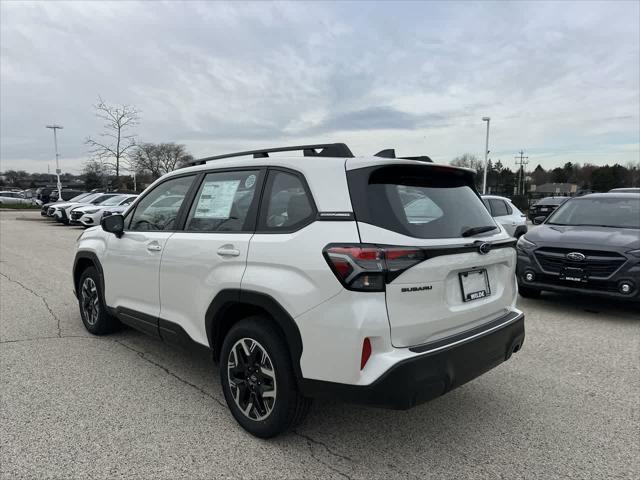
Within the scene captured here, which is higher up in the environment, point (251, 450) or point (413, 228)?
point (413, 228)

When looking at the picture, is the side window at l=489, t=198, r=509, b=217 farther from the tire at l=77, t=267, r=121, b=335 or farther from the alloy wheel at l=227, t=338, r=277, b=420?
the alloy wheel at l=227, t=338, r=277, b=420

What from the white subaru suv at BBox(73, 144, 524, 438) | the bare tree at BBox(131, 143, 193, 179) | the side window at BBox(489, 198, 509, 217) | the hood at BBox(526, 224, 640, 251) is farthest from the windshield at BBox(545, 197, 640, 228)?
the bare tree at BBox(131, 143, 193, 179)

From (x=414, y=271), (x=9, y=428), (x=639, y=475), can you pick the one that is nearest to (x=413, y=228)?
(x=414, y=271)

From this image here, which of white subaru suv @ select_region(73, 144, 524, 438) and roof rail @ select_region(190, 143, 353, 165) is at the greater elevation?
roof rail @ select_region(190, 143, 353, 165)

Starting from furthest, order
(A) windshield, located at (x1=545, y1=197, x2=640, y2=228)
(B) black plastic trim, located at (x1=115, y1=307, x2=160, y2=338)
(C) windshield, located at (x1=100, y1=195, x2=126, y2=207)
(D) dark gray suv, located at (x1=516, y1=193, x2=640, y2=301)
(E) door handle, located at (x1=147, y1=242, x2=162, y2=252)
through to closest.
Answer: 1. (C) windshield, located at (x1=100, y1=195, x2=126, y2=207)
2. (A) windshield, located at (x1=545, y1=197, x2=640, y2=228)
3. (D) dark gray suv, located at (x1=516, y1=193, x2=640, y2=301)
4. (B) black plastic trim, located at (x1=115, y1=307, x2=160, y2=338)
5. (E) door handle, located at (x1=147, y1=242, x2=162, y2=252)

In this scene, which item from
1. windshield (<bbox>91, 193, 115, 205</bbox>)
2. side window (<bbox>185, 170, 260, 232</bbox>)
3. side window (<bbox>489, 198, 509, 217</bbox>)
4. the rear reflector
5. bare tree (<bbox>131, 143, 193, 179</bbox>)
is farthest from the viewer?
bare tree (<bbox>131, 143, 193, 179</bbox>)

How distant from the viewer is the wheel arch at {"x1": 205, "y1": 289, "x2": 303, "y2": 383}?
104 inches

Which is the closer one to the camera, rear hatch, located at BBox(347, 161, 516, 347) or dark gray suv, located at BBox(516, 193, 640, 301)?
rear hatch, located at BBox(347, 161, 516, 347)

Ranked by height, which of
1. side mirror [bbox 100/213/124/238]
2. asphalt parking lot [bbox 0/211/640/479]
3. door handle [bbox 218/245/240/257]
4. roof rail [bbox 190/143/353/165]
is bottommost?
asphalt parking lot [bbox 0/211/640/479]

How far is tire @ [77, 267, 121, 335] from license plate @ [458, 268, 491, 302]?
11.7 ft

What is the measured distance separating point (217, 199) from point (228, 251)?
54 cm

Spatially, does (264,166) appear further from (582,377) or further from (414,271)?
(582,377)

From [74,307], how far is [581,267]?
260 inches

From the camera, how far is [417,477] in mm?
2605
